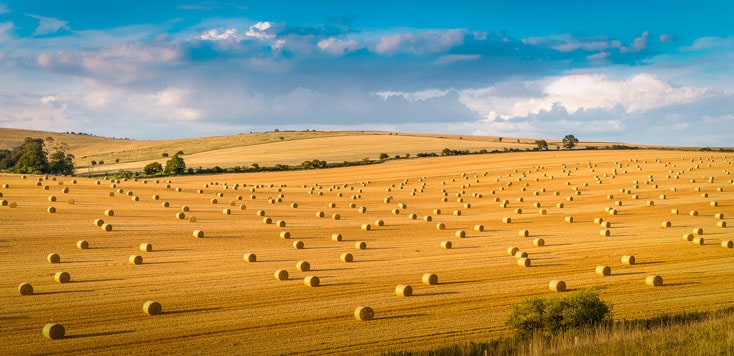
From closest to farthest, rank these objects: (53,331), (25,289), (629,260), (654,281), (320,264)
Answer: (53,331) < (25,289) < (654,281) < (320,264) < (629,260)

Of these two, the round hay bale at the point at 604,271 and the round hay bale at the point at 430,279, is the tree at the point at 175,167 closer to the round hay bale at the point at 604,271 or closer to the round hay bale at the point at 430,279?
the round hay bale at the point at 430,279

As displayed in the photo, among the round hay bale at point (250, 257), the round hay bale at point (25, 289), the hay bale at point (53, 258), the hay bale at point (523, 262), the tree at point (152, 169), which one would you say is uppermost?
the tree at point (152, 169)

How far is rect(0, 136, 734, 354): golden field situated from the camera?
18.3 metres

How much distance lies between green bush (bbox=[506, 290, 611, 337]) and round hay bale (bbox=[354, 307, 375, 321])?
12.1 feet

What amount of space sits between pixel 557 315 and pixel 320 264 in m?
11.6

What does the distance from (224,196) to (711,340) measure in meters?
41.4

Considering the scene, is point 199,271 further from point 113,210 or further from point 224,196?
point 224,196

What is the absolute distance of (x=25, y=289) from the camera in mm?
20781

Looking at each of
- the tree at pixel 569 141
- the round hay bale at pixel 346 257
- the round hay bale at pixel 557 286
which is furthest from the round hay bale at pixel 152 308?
the tree at pixel 569 141

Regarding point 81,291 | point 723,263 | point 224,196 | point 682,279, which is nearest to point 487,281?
point 682,279

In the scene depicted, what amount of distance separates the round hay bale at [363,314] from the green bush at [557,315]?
12.1 feet

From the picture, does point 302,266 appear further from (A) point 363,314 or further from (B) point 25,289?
(B) point 25,289

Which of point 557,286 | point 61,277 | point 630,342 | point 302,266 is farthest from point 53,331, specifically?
point 557,286

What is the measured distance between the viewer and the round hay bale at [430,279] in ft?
78.9
